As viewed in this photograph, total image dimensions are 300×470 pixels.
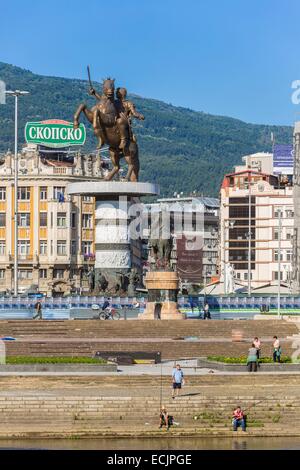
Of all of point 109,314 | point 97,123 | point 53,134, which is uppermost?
point 53,134

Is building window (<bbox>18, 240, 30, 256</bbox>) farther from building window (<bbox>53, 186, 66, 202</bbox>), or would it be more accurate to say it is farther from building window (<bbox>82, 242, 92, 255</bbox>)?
building window (<bbox>53, 186, 66, 202</bbox>)

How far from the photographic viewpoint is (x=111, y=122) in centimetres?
9381

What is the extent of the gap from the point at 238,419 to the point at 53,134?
111476mm

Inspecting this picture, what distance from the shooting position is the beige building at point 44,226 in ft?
517

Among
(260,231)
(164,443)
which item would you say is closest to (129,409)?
(164,443)

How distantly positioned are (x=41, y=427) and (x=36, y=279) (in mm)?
106811

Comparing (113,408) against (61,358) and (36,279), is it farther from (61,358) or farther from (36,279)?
(36,279)

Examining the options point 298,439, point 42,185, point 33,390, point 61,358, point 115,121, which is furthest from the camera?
point 42,185

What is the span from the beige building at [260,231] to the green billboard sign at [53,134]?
949 inches

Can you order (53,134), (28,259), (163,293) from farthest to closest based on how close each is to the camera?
(53,134), (28,259), (163,293)

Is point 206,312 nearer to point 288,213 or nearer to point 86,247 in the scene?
point 86,247

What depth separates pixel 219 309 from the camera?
9531 centimetres

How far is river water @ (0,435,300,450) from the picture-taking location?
49469mm
